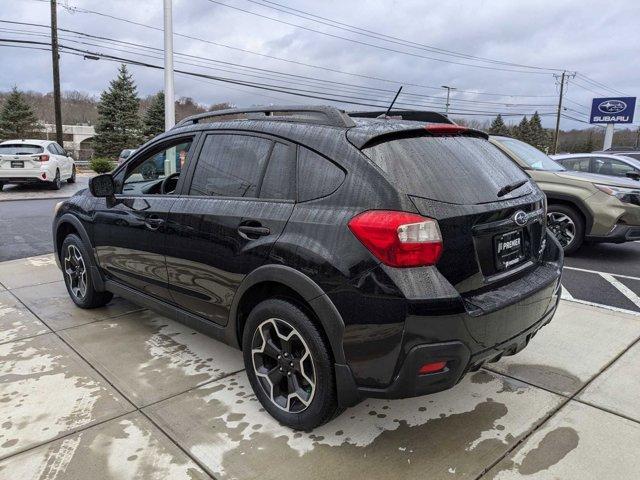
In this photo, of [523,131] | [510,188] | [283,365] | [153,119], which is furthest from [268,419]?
[523,131]

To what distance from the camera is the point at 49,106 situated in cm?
7150

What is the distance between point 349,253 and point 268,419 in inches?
47.0

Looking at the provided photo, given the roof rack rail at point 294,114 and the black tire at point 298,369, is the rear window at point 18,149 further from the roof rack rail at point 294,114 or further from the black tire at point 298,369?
the black tire at point 298,369

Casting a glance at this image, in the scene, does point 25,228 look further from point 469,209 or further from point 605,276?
point 605,276

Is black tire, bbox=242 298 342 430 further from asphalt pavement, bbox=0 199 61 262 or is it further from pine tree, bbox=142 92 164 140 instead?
pine tree, bbox=142 92 164 140

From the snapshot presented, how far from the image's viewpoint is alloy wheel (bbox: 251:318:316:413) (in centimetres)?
262

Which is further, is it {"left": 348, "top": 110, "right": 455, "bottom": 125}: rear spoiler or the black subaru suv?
{"left": 348, "top": 110, "right": 455, "bottom": 125}: rear spoiler

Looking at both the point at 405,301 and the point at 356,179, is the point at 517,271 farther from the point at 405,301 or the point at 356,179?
the point at 356,179

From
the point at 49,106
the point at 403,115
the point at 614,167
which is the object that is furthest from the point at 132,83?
the point at 403,115

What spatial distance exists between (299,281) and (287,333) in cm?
37

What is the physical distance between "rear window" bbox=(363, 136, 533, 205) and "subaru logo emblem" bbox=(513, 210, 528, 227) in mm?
113

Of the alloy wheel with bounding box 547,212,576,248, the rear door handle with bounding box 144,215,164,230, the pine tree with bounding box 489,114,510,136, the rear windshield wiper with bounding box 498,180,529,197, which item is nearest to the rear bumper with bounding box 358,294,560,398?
the rear windshield wiper with bounding box 498,180,529,197

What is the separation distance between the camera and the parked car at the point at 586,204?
662cm

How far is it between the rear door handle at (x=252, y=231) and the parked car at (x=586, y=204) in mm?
4599
